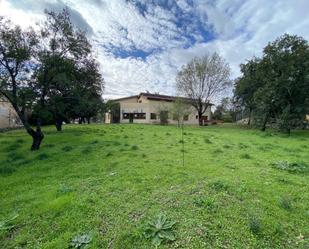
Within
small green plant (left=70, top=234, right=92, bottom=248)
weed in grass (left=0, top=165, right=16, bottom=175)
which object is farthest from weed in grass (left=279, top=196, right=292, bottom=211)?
weed in grass (left=0, top=165, right=16, bottom=175)

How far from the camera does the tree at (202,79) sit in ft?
118

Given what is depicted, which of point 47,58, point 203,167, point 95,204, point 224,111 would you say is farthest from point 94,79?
point 224,111

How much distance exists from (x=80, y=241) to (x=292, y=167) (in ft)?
22.7

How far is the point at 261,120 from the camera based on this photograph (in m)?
28.3

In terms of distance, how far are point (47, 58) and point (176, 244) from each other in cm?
1158

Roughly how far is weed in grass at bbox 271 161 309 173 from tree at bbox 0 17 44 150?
1110 centimetres

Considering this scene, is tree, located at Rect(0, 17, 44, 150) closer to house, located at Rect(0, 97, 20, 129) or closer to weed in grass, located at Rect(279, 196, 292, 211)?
weed in grass, located at Rect(279, 196, 292, 211)

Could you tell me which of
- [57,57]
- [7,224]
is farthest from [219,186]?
[57,57]

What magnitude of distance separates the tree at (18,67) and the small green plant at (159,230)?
10105 millimetres

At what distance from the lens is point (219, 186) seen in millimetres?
5402

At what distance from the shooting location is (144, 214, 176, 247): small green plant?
11.6ft

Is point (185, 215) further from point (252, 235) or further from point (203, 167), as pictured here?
point (203, 167)

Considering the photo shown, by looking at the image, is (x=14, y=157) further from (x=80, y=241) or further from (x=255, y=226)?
(x=255, y=226)

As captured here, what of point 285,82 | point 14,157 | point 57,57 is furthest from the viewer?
point 285,82
